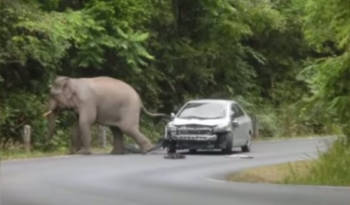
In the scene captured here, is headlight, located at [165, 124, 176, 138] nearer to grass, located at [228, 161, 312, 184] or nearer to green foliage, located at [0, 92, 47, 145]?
green foliage, located at [0, 92, 47, 145]

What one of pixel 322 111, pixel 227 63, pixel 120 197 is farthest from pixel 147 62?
pixel 120 197

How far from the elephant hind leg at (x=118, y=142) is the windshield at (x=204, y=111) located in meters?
1.91

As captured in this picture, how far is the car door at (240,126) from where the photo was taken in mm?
32250

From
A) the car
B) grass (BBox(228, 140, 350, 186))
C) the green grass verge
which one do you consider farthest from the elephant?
grass (BBox(228, 140, 350, 186))

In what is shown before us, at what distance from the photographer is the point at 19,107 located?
111ft

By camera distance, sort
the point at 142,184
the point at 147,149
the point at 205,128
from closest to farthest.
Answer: the point at 142,184 < the point at 205,128 < the point at 147,149

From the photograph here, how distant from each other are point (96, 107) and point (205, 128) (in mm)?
3452

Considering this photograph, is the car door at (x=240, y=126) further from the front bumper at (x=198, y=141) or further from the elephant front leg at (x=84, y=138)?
the elephant front leg at (x=84, y=138)

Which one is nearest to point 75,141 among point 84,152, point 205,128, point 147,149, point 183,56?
point 84,152

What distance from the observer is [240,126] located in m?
32.7

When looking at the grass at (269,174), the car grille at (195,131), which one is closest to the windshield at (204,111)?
the car grille at (195,131)

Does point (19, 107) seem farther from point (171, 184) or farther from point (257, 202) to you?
point (257, 202)

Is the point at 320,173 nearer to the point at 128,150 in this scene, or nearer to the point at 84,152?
the point at 84,152

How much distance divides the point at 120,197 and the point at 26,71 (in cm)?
1811
